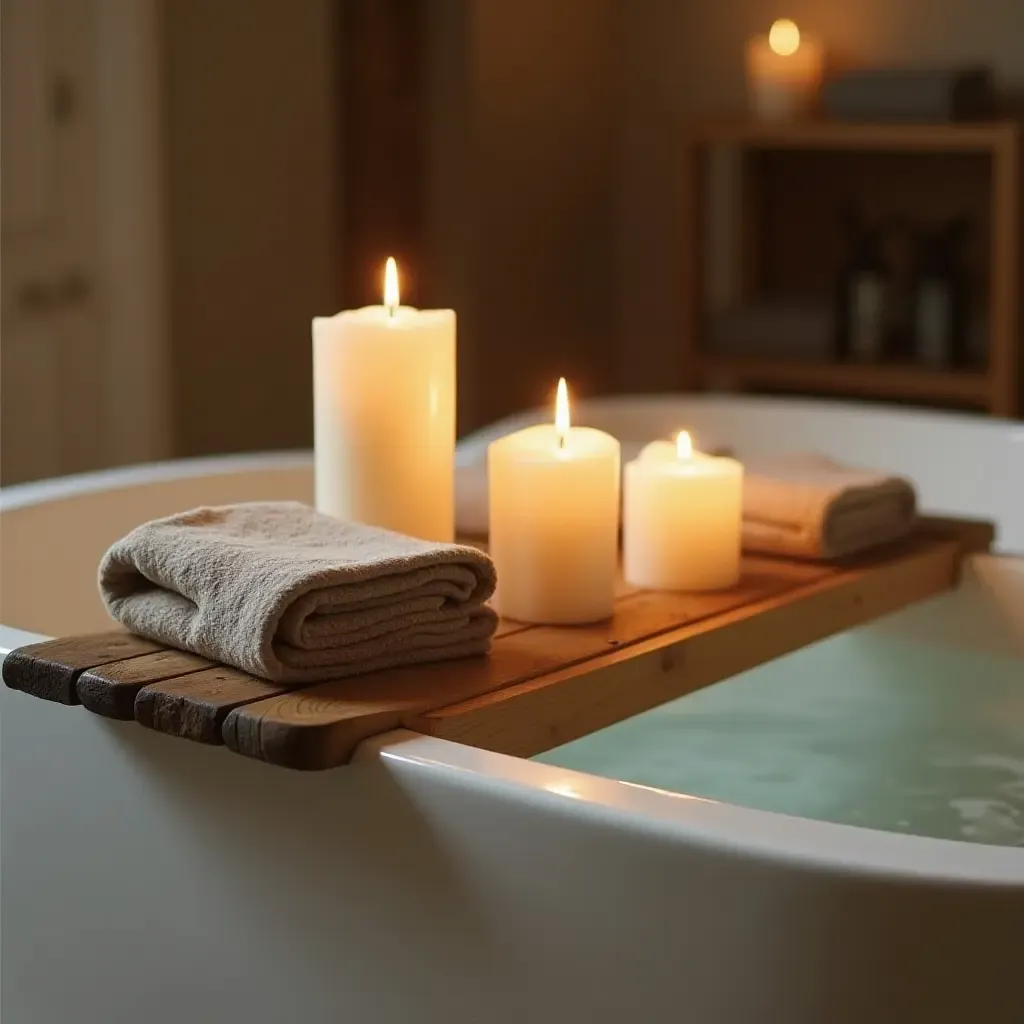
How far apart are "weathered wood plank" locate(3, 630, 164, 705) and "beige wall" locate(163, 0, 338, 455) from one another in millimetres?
2429

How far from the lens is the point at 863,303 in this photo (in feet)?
11.6

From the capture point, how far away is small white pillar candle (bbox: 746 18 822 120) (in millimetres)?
3568

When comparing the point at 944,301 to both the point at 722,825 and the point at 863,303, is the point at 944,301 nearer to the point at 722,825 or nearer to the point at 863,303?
the point at 863,303

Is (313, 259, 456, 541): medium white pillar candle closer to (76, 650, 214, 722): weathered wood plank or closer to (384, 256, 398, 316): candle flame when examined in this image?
(384, 256, 398, 316): candle flame

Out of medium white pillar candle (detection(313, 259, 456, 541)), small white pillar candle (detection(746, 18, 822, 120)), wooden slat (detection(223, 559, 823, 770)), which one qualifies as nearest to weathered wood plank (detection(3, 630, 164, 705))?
wooden slat (detection(223, 559, 823, 770))

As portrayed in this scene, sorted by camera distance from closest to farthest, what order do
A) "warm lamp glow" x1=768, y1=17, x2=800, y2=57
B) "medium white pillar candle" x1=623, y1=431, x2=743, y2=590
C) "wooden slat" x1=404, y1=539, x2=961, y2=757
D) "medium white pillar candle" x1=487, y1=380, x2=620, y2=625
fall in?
1. "wooden slat" x1=404, y1=539, x2=961, y2=757
2. "medium white pillar candle" x1=487, y1=380, x2=620, y2=625
3. "medium white pillar candle" x1=623, y1=431, x2=743, y2=590
4. "warm lamp glow" x1=768, y1=17, x2=800, y2=57

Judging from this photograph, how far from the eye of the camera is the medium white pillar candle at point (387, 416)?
4.50 feet

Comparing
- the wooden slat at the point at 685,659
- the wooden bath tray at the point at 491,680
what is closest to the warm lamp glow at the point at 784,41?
the wooden slat at the point at 685,659

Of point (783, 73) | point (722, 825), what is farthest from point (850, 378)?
point (722, 825)

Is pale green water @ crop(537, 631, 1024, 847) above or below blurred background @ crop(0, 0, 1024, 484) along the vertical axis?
below

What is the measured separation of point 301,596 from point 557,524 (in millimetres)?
268

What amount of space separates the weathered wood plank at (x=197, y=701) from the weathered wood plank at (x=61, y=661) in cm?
7

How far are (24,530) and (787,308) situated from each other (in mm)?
2301

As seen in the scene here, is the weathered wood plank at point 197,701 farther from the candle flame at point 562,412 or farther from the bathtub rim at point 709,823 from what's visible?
the candle flame at point 562,412
